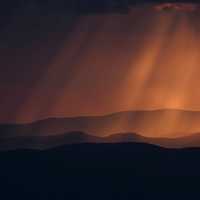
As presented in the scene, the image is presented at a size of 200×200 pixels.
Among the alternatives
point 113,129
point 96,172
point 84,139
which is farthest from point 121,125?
point 96,172

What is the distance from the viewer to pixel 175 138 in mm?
49125

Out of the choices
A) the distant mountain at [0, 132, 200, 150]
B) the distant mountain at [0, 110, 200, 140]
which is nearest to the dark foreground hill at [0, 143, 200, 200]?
the distant mountain at [0, 132, 200, 150]

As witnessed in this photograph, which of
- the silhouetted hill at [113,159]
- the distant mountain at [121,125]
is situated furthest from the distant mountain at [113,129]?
the silhouetted hill at [113,159]

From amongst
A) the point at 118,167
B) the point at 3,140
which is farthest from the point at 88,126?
the point at 118,167

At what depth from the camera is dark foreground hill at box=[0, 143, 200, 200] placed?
21.8 meters

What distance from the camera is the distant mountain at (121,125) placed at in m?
54.9

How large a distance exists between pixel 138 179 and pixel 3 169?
5446 mm

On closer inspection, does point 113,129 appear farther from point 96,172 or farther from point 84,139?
point 96,172

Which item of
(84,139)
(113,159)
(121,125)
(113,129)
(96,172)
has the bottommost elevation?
(121,125)

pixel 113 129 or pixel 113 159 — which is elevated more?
pixel 113 159

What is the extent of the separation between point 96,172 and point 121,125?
34760 millimetres

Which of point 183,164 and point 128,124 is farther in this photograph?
point 128,124

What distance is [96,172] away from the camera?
2633 cm

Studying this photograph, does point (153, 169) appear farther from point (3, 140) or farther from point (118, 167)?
point (3, 140)
